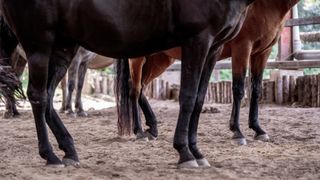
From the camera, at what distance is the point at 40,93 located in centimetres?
405

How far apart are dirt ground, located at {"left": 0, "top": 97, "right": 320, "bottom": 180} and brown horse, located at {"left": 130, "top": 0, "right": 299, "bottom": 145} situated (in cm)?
23

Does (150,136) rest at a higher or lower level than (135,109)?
lower

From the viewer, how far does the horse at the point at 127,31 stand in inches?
150

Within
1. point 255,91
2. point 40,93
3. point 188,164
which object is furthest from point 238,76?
point 40,93

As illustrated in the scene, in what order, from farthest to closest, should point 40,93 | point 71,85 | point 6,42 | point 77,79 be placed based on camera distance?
1. point 77,79
2. point 71,85
3. point 6,42
4. point 40,93

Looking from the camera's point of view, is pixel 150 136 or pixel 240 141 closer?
pixel 240 141

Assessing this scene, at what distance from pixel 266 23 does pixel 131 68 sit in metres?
1.71

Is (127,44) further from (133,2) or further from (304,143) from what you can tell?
(304,143)

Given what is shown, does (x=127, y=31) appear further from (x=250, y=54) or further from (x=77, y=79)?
(x=77, y=79)

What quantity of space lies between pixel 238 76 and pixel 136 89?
1290mm

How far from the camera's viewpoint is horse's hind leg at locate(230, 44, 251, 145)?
223 inches

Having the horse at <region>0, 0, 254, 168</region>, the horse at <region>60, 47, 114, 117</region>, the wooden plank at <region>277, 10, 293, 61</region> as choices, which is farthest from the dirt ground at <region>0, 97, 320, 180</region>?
the wooden plank at <region>277, 10, 293, 61</region>

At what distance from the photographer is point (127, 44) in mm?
3975

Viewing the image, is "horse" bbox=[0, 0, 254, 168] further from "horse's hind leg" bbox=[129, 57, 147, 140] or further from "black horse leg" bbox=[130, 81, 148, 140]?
"black horse leg" bbox=[130, 81, 148, 140]
